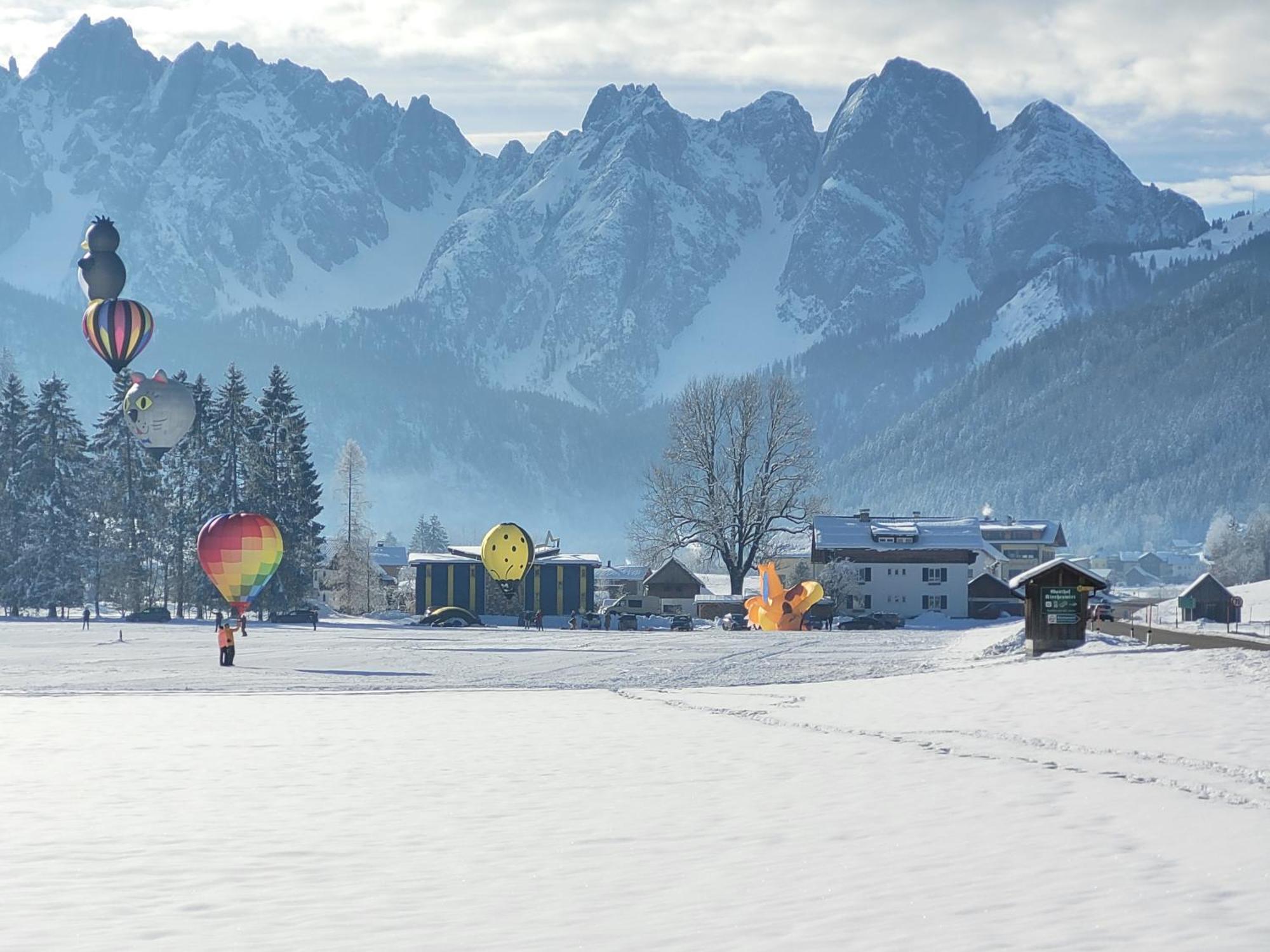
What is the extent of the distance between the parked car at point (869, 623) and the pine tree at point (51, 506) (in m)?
43.6

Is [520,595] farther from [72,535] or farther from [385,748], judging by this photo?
[385,748]

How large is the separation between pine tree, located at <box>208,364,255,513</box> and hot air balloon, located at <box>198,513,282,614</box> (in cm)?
2911

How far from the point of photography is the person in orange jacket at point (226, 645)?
152 feet

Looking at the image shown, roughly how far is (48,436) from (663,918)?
86.4 m

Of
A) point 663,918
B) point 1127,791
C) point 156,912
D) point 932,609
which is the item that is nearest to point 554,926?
point 663,918

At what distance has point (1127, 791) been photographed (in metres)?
19.5

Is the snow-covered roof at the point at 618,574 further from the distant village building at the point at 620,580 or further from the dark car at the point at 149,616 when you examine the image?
the dark car at the point at 149,616

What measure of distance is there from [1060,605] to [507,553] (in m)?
52.9

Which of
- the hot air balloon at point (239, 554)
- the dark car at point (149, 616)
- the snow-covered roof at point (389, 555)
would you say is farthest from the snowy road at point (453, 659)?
the snow-covered roof at point (389, 555)

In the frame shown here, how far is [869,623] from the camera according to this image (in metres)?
83.8

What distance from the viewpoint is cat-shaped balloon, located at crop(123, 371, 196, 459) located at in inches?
3386

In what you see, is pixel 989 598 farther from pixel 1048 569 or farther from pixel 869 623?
pixel 1048 569

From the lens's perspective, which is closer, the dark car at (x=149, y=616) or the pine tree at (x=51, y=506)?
the dark car at (x=149, y=616)

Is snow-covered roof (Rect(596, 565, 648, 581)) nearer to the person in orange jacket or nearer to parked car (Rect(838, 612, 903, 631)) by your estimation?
parked car (Rect(838, 612, 903, 631))
